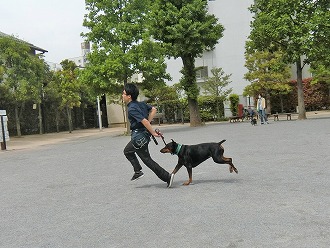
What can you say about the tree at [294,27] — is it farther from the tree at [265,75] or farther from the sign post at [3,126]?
the sign post at [3,126]

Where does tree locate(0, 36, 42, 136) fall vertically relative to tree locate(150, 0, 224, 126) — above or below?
below

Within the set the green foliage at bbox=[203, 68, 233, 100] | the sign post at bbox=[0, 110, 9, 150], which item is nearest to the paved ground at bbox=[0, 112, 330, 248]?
the sign post at bbox=[0, 110, 9, 150]

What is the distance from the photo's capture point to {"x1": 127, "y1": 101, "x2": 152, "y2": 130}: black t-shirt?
6129mm

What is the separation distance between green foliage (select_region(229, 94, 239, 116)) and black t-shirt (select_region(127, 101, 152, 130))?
3052 centimetres

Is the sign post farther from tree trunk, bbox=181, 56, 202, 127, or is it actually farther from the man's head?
the man's head

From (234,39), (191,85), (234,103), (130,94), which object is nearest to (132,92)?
(130,94)

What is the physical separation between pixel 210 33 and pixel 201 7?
1780mm

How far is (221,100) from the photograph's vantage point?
34562 millimetres

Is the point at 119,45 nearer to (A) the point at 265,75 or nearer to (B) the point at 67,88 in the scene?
(B) the point at 67,88

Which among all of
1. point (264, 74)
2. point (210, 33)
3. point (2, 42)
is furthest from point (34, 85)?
point (264, 74)

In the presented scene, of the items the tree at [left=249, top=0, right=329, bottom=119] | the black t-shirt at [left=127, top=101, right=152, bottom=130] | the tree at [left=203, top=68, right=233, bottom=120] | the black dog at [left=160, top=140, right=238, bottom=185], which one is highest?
the tree at [left=249, top=0, right=329, bottom=119]

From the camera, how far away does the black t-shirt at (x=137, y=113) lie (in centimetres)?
613

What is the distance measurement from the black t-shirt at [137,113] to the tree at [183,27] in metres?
18.5

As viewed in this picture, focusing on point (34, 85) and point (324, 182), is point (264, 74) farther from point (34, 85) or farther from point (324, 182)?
point (324, 182)
